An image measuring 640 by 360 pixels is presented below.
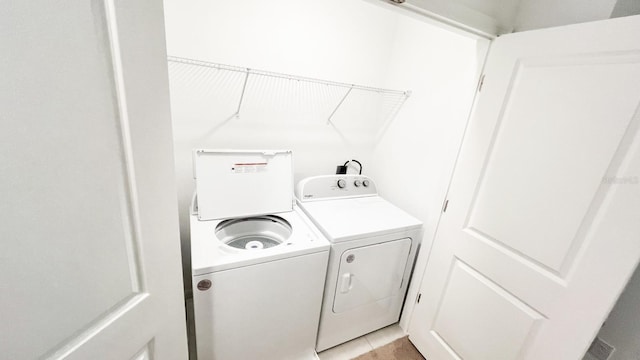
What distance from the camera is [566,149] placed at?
1.06 m

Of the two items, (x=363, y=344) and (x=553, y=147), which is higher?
(x=553, y=147)

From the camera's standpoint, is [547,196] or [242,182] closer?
[547,196]

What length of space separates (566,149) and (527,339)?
973 millimetres

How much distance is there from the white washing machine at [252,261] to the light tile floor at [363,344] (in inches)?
6.9

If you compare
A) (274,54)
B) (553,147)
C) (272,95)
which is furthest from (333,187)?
(553,147)

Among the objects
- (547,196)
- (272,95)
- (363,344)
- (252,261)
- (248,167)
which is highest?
(272,95)

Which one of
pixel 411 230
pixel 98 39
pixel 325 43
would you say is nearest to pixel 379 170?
pixel 411 230

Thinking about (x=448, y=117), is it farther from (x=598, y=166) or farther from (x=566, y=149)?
(x=598, y=166)

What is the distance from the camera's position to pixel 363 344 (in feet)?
6.40

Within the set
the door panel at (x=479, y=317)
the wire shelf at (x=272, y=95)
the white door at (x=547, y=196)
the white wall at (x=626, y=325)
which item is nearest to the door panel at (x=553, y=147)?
the white door at (x=547, y=196)

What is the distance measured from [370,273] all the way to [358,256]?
210mm

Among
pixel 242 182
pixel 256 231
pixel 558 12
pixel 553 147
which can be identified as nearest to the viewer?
pixel 553 147

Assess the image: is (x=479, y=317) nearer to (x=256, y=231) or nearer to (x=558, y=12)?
(x=256, y=231)

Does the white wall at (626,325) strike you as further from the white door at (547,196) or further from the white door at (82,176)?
the white door at (82,176)
